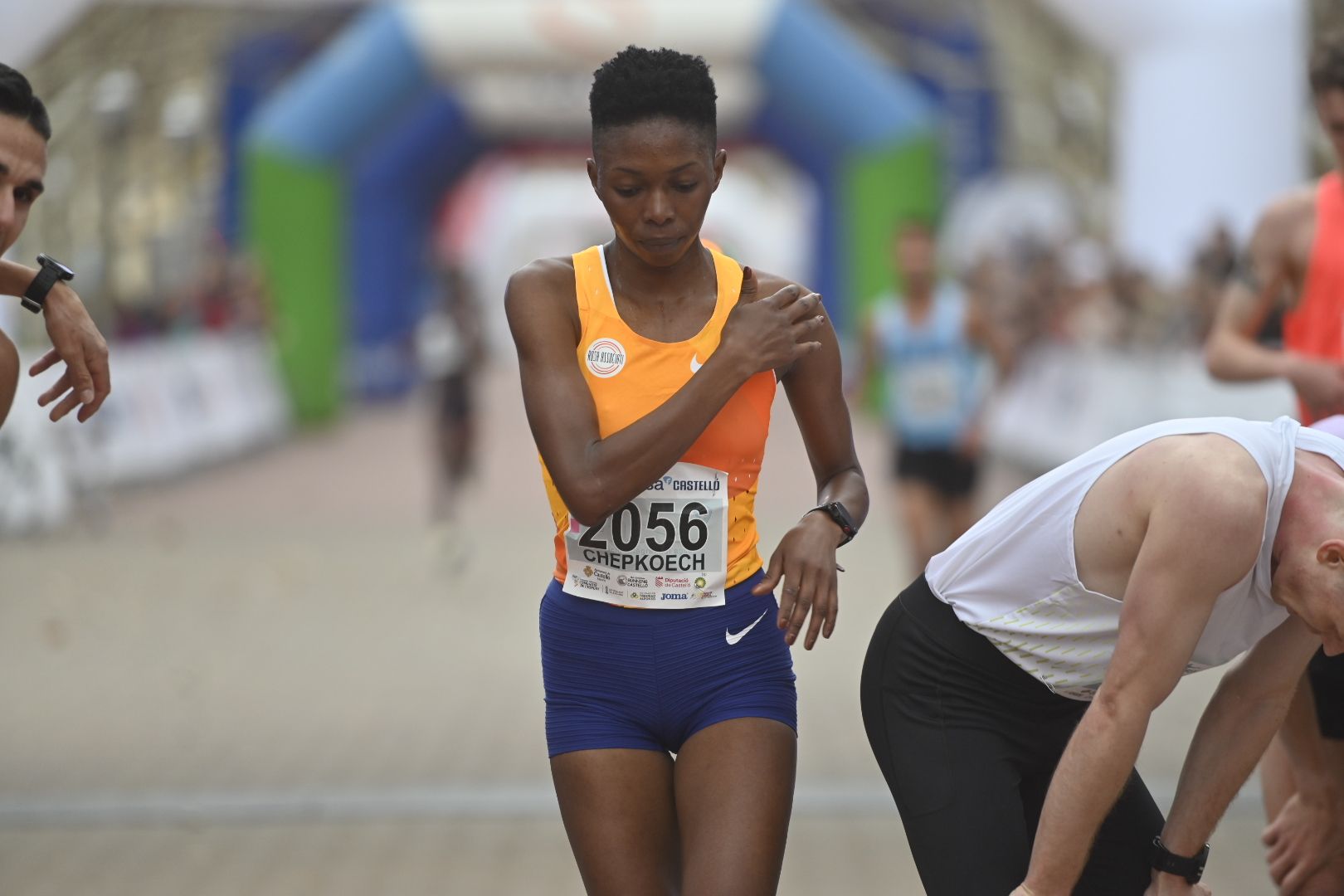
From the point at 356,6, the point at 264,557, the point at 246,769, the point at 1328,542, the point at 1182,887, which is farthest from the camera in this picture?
the point at 356,6

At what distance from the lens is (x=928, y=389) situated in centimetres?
809

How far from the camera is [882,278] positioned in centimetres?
1894

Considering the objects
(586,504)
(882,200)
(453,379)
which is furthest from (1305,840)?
(882,200)

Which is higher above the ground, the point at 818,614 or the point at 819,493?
the point at 819,493

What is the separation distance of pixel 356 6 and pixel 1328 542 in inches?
660

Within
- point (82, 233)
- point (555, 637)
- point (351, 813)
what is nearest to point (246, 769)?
point (351, 813)

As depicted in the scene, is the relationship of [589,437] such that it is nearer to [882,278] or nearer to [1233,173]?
[1233,173]

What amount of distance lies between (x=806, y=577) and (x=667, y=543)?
24 cm

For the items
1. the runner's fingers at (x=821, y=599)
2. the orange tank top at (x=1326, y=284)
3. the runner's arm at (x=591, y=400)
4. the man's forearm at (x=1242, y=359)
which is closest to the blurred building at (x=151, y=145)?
the man's forearm at (x=1242, y=359)

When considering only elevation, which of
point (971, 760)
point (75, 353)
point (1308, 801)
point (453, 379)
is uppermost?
point (75, 353)

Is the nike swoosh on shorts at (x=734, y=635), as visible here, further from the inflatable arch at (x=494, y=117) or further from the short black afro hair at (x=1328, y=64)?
the inflatable arch at (x=494, y=117)

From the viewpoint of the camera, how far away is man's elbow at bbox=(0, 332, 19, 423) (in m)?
2.80

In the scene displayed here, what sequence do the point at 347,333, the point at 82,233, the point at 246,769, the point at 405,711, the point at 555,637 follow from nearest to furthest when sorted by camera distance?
the point at 555,637, the point at 246,769, the point at 405,711, the point at 82,233, the point at 347,333

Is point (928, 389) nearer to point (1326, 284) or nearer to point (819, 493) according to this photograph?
point (1326, 284)
